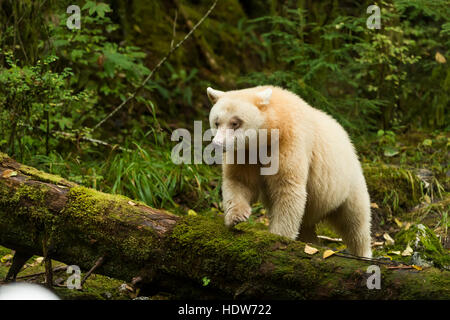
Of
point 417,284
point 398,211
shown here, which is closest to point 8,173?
point 417,284

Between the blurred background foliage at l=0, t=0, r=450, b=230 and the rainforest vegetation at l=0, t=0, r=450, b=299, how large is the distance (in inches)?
0.8

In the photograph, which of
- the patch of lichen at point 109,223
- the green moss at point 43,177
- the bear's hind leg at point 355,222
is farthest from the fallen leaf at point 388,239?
the green moss at point 43,177

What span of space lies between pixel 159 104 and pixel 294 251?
619cm

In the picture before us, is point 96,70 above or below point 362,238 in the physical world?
above

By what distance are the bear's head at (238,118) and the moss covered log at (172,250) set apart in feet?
2.20

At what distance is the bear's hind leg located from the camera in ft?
15.6

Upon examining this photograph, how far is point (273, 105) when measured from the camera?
4.00m

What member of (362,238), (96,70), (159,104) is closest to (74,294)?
(362,238)

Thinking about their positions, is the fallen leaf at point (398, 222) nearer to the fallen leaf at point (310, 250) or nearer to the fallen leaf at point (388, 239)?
the fallen leaf at point (388, 239)

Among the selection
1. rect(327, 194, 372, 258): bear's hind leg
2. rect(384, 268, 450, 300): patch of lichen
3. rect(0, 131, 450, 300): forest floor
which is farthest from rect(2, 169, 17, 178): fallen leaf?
rect(327, 194, 372, 258): bear's hind leg

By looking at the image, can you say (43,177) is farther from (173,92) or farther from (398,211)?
(173,92)

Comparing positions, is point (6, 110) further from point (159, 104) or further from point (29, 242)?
point (159, 104)

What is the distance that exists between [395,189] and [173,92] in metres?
4.57

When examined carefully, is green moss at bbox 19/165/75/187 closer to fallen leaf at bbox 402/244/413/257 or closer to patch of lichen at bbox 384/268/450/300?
patch of lichen at bbox 384/268/450/300
